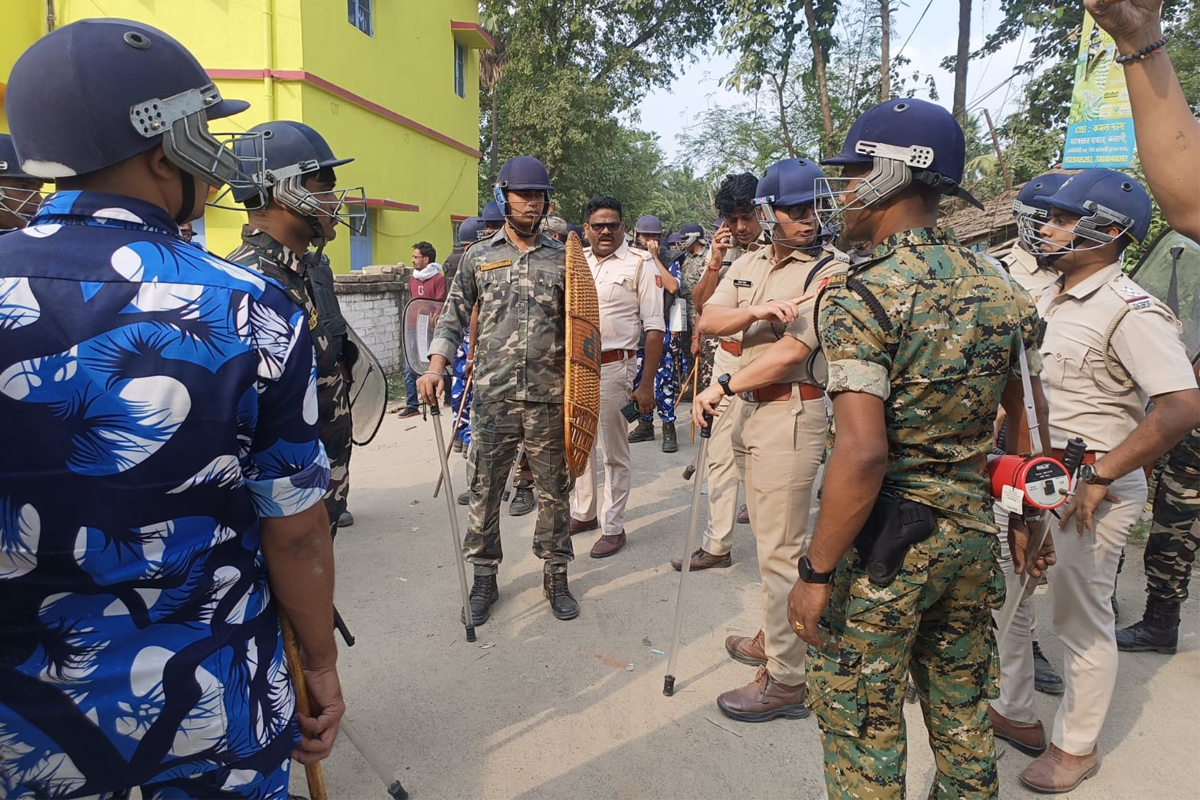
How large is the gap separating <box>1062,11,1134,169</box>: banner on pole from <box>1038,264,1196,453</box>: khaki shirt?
16.0 ft

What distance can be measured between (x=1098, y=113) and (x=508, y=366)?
6367 mm

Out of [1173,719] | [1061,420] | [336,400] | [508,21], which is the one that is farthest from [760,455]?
[508,21]

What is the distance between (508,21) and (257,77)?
11.3 meters

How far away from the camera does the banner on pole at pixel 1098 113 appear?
6.44 m

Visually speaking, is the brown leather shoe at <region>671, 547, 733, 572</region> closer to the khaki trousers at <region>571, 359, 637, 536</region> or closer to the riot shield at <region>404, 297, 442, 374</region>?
the khaki trousers at <region>571, 359, 637, 536</region>

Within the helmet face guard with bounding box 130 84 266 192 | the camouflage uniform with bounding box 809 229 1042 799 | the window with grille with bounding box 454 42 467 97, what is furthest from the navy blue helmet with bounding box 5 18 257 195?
the window with grille with bounding box 454 42 467 97

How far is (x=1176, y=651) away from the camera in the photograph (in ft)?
12.0

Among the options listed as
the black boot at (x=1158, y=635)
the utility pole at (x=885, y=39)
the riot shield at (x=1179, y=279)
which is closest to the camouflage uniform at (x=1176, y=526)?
the black boot at (x=1158, y=635)

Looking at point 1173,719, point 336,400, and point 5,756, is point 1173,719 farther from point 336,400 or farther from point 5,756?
point 5,756

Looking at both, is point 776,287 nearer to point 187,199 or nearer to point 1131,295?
point 1131,295

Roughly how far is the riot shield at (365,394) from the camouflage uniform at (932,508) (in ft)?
6.12

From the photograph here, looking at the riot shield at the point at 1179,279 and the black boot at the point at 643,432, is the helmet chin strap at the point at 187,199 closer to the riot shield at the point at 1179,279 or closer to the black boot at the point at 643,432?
the riot shield at the point at 1179,279

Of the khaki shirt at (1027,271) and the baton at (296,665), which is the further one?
the khaki shirt at (1027,271)

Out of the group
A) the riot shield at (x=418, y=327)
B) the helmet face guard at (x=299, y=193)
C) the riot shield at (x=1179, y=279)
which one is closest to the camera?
the helmet face guard at (x=299, y=193)
